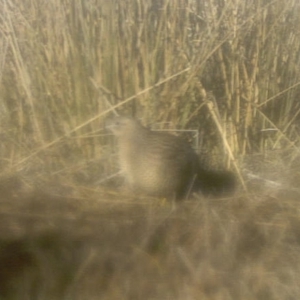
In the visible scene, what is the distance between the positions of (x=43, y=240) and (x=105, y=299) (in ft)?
0.92

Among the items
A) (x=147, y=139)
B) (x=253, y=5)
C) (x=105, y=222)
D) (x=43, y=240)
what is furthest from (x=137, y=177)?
(x=253, y=5)

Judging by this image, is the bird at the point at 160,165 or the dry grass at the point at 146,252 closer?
the dry grass at the point at 146,252

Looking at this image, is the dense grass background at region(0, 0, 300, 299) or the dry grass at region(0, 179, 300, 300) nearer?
the dry grass at region(0, 179, 300, 300)

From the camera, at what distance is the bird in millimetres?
2520

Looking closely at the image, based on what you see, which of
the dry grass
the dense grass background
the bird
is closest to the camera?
the dry grass

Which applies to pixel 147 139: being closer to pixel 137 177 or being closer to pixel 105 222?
pixel 137 177

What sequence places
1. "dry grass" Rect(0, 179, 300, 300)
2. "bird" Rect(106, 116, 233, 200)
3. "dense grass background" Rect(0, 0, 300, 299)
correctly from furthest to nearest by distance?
"dense grass background" Rect(0, 0, 300, 299), "bird" Rect(106, 116, 233, 200), "dry grass" Rect(0, 179, 300, 300)

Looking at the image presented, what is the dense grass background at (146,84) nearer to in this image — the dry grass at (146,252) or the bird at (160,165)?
the bird at (160,165)

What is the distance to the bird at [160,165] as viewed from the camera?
252cm

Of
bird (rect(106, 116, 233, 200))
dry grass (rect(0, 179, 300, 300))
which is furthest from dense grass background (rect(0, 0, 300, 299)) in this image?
dry grass (rect(0, 179, 300, 300))

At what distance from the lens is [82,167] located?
2695 millimetres

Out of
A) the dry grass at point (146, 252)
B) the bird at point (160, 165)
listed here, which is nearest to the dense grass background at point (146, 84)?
the bird at point (160, 165)

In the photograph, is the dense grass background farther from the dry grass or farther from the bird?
the dry grass

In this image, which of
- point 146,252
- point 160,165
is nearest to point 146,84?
point 160,165
